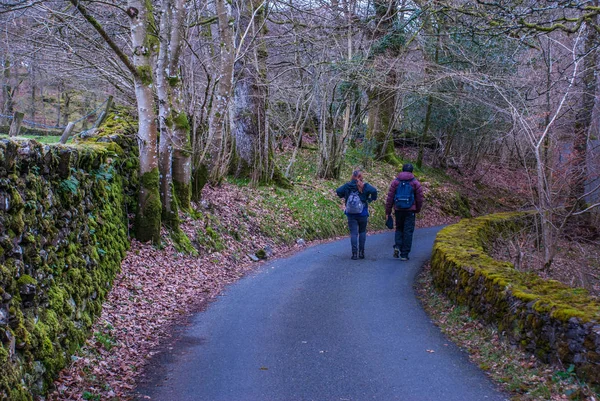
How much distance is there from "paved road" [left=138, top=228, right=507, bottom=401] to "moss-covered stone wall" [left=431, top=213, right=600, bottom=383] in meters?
0.67

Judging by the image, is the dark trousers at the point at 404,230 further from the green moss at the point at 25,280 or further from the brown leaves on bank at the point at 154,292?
the green moss at the point at 25,280

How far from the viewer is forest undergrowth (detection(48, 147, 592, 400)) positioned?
577cm

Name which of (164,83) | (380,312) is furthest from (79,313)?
(164,83)

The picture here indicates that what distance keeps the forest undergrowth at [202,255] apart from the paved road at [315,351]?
440mm

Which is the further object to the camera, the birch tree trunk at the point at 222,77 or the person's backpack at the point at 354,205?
the birch tree trunk at the point at 222,77

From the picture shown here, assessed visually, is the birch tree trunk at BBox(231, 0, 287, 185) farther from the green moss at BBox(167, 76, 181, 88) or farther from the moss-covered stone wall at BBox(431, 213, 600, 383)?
the moss-covered stone wall at BBox(431, 213, 600, 383)

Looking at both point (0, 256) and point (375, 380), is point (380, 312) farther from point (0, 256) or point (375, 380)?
point (0, 256)

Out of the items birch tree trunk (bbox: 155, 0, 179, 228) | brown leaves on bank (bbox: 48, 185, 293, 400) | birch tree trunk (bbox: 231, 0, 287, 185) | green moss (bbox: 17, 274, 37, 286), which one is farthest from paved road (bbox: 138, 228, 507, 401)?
birch tree trunk (bbox: 231, 0, 287, 185)

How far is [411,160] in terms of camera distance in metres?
33.0

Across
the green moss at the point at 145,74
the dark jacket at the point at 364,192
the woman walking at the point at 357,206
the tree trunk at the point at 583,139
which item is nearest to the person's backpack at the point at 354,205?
the woman walking at the point at 357,206

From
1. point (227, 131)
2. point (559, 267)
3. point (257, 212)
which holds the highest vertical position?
point (227, 131)

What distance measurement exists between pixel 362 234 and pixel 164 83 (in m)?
5.73

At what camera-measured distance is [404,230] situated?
1270cm

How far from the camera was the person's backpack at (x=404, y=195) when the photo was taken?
12.5m
